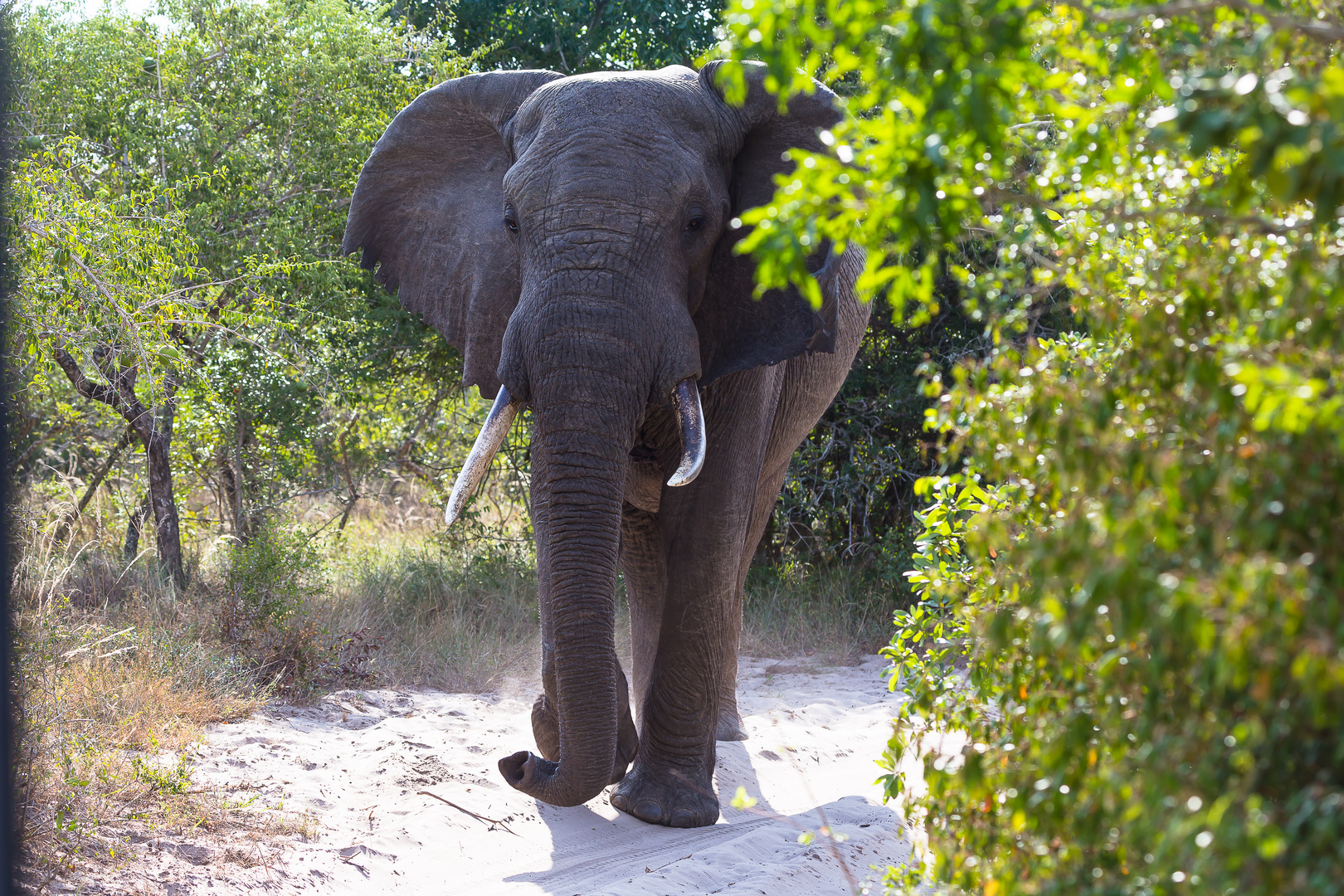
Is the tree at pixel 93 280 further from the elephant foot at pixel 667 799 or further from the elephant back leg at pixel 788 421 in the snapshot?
the elephant back leg at pixel 788 421

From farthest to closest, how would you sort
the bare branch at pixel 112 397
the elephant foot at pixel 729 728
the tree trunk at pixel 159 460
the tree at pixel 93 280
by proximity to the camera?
the tree trunk at pixel 159 460, the bare branch at pixel 112 397, the elephant foot at pixel 729 728, the tree at pixel 93 280

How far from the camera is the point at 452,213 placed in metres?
6.05

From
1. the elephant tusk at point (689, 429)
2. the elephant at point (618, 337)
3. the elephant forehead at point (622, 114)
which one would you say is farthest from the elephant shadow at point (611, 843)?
the elephant forehead at point (622, 114)

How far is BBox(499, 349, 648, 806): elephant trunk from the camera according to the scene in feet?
14.5

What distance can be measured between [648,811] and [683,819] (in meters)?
0.16

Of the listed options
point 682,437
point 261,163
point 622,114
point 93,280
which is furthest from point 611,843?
point 261,163

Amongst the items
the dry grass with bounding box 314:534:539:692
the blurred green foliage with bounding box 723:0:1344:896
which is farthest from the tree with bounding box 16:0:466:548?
the blurred green foliage with bounding box 723:0:1344:896

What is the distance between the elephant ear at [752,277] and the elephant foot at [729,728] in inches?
95.1

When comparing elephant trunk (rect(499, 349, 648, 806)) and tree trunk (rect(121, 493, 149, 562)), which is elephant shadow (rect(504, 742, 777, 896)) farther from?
tree trunk (rect(121, 493, 149, 562))

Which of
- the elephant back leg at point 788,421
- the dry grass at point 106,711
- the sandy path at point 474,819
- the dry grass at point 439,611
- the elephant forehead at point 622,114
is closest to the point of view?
the dry grass at point 106,711

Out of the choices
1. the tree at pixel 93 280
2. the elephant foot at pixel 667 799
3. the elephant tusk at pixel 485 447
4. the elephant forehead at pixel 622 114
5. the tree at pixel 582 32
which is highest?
the tree at pixel 582 32

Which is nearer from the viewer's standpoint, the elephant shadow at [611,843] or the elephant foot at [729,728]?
the elephant shadow at [611,843]

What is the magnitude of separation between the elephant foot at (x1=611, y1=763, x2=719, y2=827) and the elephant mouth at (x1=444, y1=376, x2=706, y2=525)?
1.37 m

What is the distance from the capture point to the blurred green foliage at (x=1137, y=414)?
155cm
